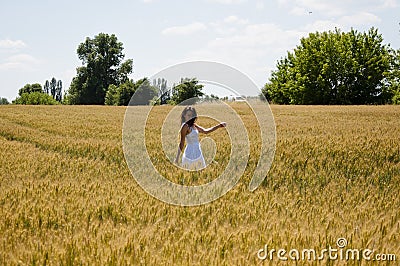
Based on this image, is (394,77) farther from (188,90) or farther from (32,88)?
(32,88)

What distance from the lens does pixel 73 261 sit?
328 centimetres

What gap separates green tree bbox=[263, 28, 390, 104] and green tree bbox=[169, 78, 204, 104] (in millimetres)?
53951

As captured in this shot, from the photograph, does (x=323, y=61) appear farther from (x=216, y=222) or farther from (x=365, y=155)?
(x=216, y=222)

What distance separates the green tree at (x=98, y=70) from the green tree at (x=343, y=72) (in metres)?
35.4

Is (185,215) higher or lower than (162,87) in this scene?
lower

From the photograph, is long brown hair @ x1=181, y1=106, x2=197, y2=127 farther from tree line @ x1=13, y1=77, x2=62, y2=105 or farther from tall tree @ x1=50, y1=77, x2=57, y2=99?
tall tree @ x1=50, y1=77, x2=57, y2=99

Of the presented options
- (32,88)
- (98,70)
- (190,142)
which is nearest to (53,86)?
(32,88)

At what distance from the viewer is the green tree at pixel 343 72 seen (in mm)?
58688

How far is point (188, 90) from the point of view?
7.28 metres

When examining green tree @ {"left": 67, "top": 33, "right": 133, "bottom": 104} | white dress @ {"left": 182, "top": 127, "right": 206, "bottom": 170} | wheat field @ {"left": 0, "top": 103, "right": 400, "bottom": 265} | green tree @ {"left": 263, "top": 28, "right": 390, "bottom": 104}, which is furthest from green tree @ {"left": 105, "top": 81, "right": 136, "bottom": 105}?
wheat field @ {"left": 0, "top": 103, "right": 400, "bottom": 265}

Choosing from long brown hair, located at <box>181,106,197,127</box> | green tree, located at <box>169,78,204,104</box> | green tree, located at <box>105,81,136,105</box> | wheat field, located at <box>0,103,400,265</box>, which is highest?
green tree, located at <box>105,81,136,105</box>

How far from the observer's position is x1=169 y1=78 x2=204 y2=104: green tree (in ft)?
21.4

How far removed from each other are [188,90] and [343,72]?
56266mm

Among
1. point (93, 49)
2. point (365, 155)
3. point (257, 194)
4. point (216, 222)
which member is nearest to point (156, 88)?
point (257, 194)
